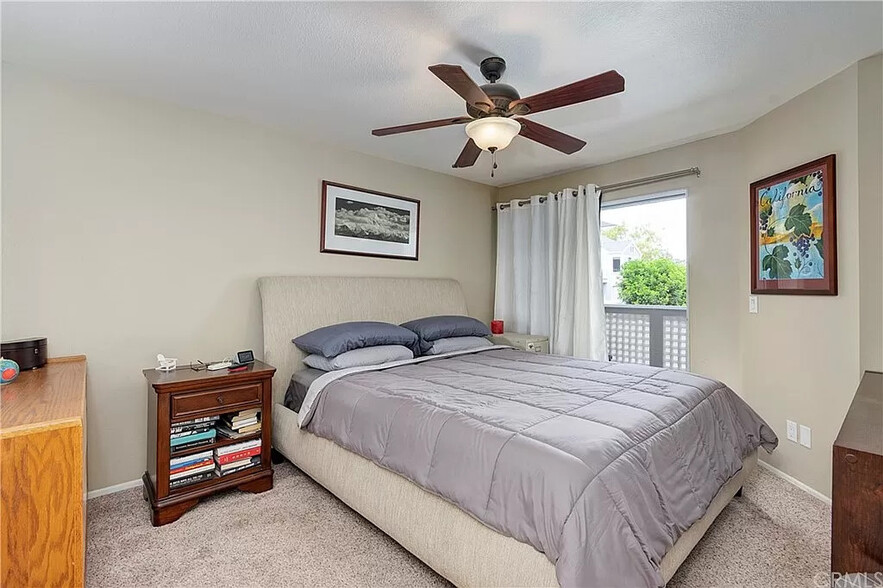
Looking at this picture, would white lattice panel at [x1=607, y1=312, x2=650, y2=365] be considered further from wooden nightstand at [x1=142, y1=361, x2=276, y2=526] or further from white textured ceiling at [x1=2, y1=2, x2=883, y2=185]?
wooden nightstand at [x1=142, y1=361, x2=276, y2=526]

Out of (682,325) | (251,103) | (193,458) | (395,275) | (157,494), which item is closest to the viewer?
(157,494)

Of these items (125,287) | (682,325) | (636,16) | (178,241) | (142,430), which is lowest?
(142,430)

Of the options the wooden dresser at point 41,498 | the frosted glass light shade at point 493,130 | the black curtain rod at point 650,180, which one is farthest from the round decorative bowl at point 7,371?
the black curtain rod at point 650,180

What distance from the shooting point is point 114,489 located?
259 centimetres

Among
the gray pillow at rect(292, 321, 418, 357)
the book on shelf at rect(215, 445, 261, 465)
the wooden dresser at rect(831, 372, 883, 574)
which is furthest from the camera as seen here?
the gray pillow at rect(292, 321, 418, 357)

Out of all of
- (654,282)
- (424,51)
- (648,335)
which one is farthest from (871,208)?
(424,51)

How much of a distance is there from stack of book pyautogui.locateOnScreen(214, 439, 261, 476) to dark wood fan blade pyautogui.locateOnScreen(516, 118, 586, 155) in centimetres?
242

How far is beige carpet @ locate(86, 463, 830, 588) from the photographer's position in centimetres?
185

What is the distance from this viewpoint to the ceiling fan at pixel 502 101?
1798 millimetres

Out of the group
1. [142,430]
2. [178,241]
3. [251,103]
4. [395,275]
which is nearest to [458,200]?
[395,275]

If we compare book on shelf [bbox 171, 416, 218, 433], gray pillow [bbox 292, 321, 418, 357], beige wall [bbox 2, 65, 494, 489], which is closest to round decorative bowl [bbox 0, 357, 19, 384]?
beige wall [bbox 2, 65, 494, 489]

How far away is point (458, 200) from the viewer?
4598mm

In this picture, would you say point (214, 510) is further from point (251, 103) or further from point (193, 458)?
point (251, 103)

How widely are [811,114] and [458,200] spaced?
2.89 m
